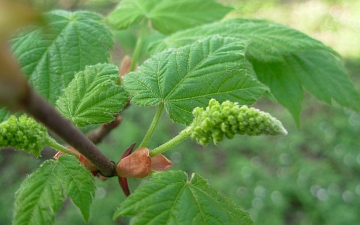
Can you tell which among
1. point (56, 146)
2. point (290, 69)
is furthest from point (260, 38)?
point (56, 146)

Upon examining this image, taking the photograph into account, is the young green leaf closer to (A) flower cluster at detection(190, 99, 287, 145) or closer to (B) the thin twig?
(A) flower cluster at detection(190, 99, 287, 145)

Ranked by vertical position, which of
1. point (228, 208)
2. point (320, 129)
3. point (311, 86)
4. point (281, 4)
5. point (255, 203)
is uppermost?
point (311, 86)

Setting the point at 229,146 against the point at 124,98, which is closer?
the point at 124,98

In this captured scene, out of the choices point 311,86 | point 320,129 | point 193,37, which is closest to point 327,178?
point 320,129

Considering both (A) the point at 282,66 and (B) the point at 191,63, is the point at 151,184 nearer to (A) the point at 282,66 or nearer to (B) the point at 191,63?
(B) the point at 191,63

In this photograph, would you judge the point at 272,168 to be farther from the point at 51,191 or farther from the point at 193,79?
the point at 51,191

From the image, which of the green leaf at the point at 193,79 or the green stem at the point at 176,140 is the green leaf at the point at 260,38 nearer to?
the green leaf at the point at 193,79
